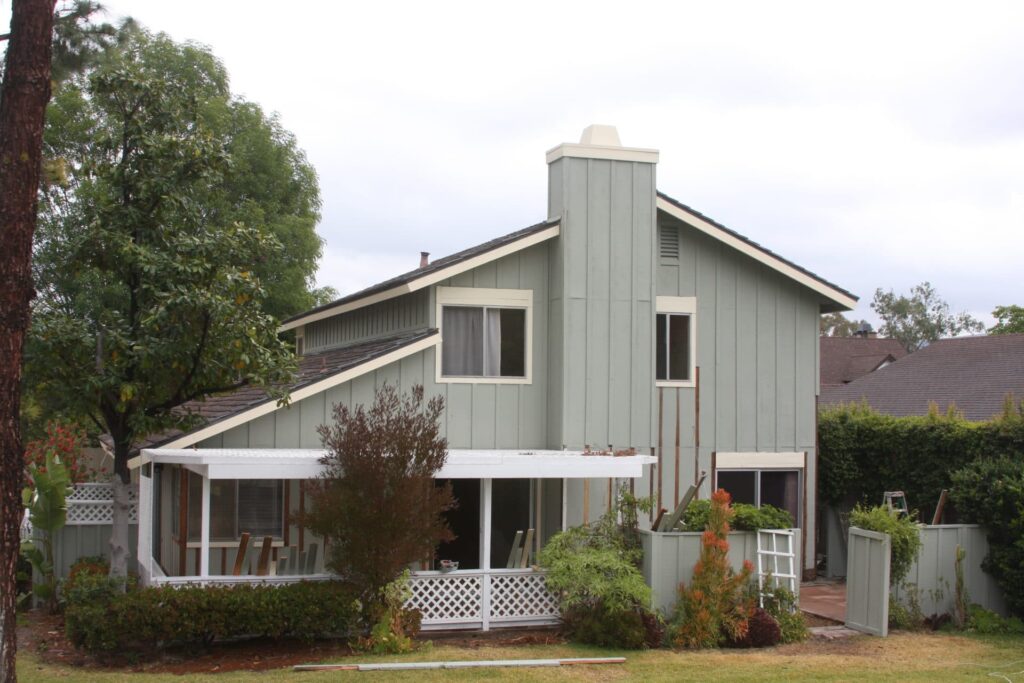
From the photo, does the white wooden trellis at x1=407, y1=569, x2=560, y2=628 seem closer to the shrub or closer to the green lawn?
the green lawn

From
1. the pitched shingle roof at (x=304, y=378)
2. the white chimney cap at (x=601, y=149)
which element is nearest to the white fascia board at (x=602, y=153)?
the white chimney cap at (x=601, y=149)

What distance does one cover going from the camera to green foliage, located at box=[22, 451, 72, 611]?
15.7 metres

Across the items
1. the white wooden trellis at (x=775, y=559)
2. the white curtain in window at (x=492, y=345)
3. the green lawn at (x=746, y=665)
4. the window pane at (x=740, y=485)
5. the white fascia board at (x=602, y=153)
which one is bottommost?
the green lawn at (x=746, y=665)

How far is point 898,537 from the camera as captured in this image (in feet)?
50.0

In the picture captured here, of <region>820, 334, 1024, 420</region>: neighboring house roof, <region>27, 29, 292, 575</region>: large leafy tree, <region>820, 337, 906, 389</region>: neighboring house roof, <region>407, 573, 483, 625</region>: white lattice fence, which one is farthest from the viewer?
<region>820, 337, 906, 389</region>: neighboring house roof

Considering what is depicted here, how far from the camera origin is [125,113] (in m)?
13.8

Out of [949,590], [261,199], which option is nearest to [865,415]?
[949,590]

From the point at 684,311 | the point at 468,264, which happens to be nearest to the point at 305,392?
the point at 468,264

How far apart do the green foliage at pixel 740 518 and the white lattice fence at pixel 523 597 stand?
84.5 inches

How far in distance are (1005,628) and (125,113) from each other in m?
13.8

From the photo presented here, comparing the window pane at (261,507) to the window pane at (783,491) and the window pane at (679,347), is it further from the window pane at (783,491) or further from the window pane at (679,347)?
the window pane at (783,491)

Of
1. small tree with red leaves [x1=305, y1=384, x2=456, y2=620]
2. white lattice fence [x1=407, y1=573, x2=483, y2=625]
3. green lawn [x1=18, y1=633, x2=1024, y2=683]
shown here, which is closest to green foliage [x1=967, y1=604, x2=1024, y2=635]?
green lawn [x1=18, y1=633, x2=1024, y2=683]

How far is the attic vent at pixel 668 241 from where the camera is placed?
60.5ft

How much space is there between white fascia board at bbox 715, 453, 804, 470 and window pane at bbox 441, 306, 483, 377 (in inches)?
176
